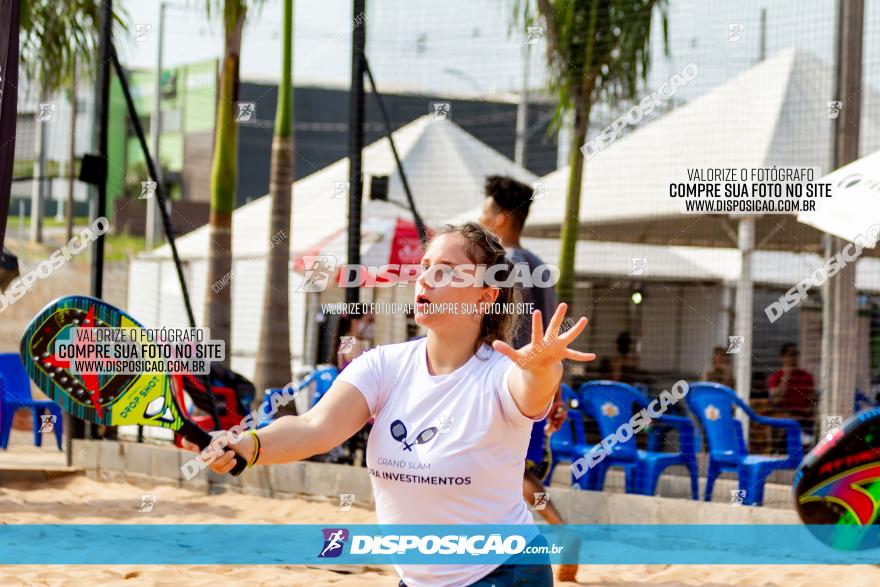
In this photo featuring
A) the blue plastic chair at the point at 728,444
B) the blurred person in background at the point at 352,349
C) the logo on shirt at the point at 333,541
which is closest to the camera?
the logo on shirt at the point at 333,541

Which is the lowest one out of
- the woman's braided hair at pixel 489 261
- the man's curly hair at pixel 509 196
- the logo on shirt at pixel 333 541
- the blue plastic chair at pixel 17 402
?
the logo on shirt at pixel 333 541

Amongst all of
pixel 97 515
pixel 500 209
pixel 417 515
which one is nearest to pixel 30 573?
pixel 97 515

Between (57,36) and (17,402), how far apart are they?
3549mm

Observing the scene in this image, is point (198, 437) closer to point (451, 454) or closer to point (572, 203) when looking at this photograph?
point (451, 454)

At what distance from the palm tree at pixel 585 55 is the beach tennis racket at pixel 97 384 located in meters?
4.25

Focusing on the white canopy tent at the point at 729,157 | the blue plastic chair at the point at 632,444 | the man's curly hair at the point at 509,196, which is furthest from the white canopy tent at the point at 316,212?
the man's curly hair at the point at 509,196

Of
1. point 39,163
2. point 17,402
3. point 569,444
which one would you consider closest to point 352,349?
point 569,444

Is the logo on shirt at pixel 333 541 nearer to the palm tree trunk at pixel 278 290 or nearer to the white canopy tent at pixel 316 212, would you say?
the palm tree trunk at pixel 278 290

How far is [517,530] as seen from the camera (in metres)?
2.72

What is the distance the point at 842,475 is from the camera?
183 inches

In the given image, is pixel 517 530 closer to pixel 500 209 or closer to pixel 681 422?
pixel 500 209

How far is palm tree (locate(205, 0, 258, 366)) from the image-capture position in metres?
10.5

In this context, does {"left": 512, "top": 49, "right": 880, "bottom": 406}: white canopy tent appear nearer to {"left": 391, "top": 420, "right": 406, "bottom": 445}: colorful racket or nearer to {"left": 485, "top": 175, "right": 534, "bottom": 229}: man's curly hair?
{"left": 485, "top": 175, "right": 534, "bottom": 229}: man's curly hair

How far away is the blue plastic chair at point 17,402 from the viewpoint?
10.3 m
